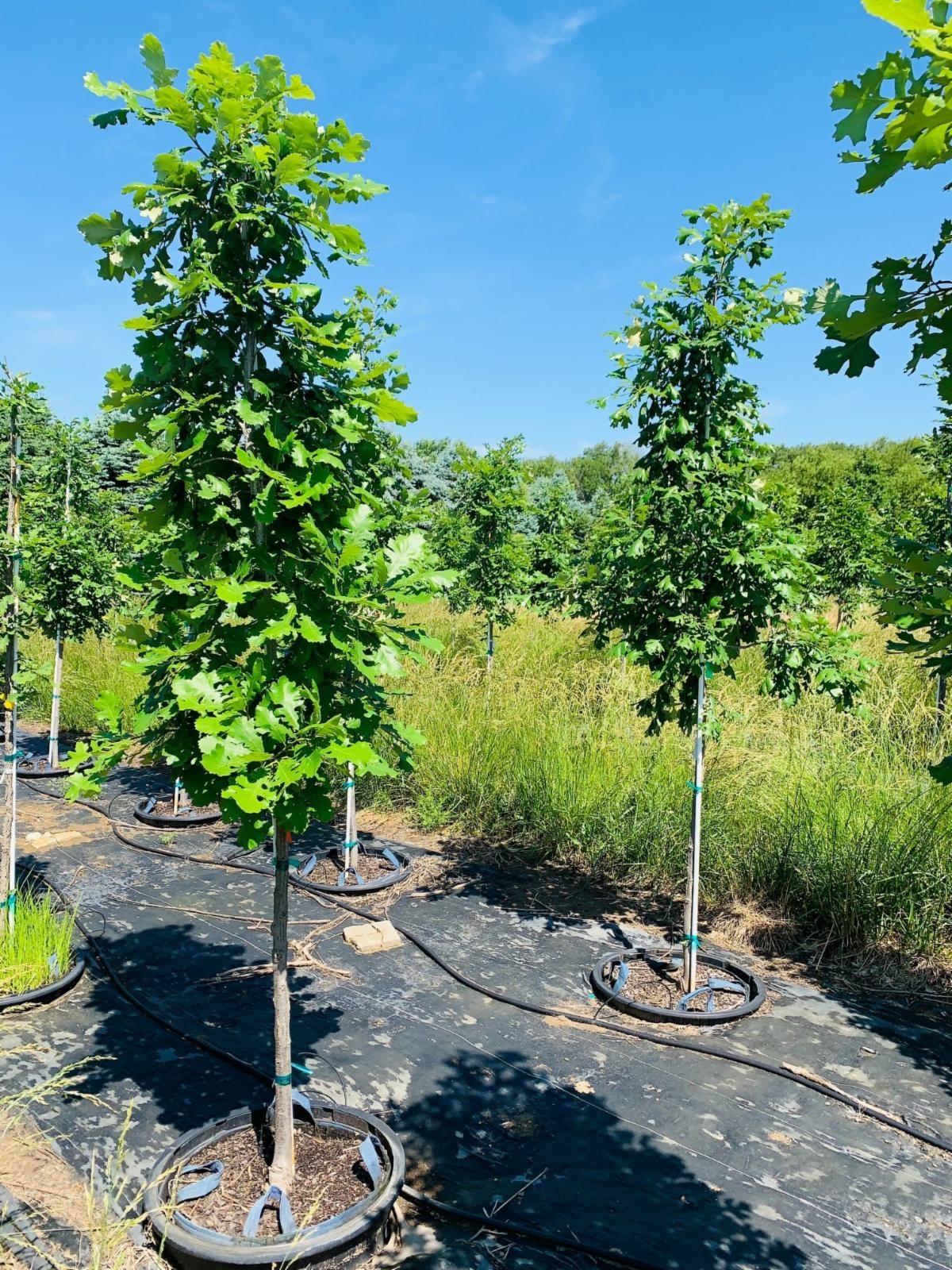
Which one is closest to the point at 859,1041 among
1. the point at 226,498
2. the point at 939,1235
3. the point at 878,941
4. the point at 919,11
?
the point at 878,941

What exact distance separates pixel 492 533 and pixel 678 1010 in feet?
18.3

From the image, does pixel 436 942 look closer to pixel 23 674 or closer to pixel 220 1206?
pixel 220 1206

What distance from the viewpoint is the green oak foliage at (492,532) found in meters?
8.62

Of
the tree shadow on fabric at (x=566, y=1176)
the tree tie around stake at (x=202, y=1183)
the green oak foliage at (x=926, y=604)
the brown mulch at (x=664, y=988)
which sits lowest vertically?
the tree shadow on fabric at (x=566, y=1176)

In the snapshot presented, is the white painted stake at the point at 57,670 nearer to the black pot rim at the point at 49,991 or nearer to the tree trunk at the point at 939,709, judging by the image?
the black pot rim at the point at 49,991

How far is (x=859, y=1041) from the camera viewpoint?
13.2 ft

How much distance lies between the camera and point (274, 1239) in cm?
254

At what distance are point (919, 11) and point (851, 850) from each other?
4.61 meters

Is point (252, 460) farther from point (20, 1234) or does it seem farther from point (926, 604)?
point (20, 1234)


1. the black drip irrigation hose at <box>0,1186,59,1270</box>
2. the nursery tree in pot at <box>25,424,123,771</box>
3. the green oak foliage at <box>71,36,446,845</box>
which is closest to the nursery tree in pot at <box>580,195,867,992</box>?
the green oak foliage at <box>71,36,446,845</box>

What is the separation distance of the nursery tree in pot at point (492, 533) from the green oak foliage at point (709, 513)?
4002 mm

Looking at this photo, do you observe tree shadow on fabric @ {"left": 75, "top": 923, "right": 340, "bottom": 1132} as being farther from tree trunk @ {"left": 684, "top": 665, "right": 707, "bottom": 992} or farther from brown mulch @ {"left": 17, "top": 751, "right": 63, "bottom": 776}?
brown mulch @ {"left": 17, "top": 751, "right": 63, "bottom": 776}

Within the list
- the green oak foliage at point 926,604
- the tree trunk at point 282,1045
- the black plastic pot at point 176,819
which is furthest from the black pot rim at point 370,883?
the green oak foliage at point 926,604

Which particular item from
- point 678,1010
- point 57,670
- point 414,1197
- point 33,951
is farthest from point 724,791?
point 57,670
